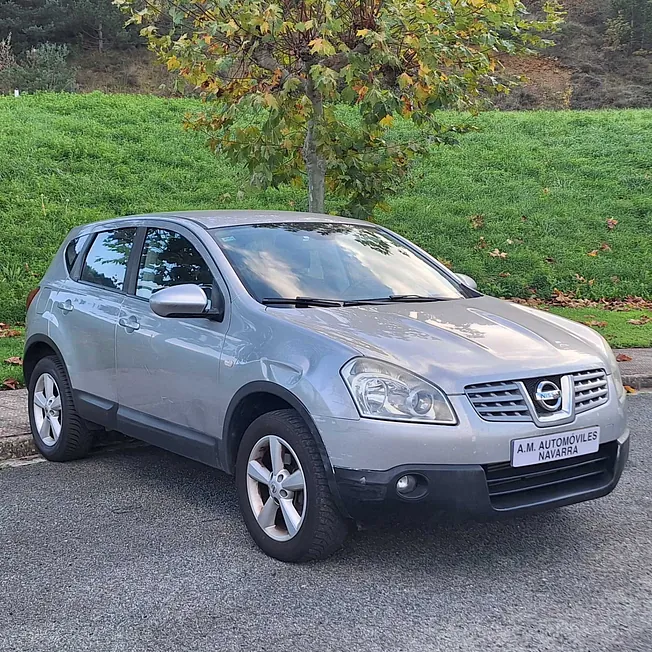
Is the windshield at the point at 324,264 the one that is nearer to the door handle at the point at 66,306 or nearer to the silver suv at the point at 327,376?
the silver suv at the point at 327,376

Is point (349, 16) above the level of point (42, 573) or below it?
above

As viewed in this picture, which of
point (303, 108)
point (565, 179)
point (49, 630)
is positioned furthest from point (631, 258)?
point (49, 630)

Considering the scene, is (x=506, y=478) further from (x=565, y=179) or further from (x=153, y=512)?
(x=565, y=179)

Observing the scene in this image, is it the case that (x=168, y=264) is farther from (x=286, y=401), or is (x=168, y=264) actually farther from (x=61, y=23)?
(x=61, y=23)

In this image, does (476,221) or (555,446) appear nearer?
(555,446)

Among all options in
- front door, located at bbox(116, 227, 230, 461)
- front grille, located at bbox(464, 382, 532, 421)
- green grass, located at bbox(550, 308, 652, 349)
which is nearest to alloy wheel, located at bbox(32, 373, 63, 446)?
front door, located at bbox(116, 227, 230, 461)

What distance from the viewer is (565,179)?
58.6ft

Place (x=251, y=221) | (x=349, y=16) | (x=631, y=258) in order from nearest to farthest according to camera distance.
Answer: (x=251, y=221) → (x=349, y=16) → (x=631, y=258)

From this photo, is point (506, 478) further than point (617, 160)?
No

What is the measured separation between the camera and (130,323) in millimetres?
5047

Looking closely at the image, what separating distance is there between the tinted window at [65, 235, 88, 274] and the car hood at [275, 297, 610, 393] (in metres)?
2.28

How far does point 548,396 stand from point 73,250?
368cm

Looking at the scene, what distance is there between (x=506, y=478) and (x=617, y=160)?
17.1m

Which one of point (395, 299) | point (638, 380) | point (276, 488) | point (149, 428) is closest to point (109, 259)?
point (149, 428)
